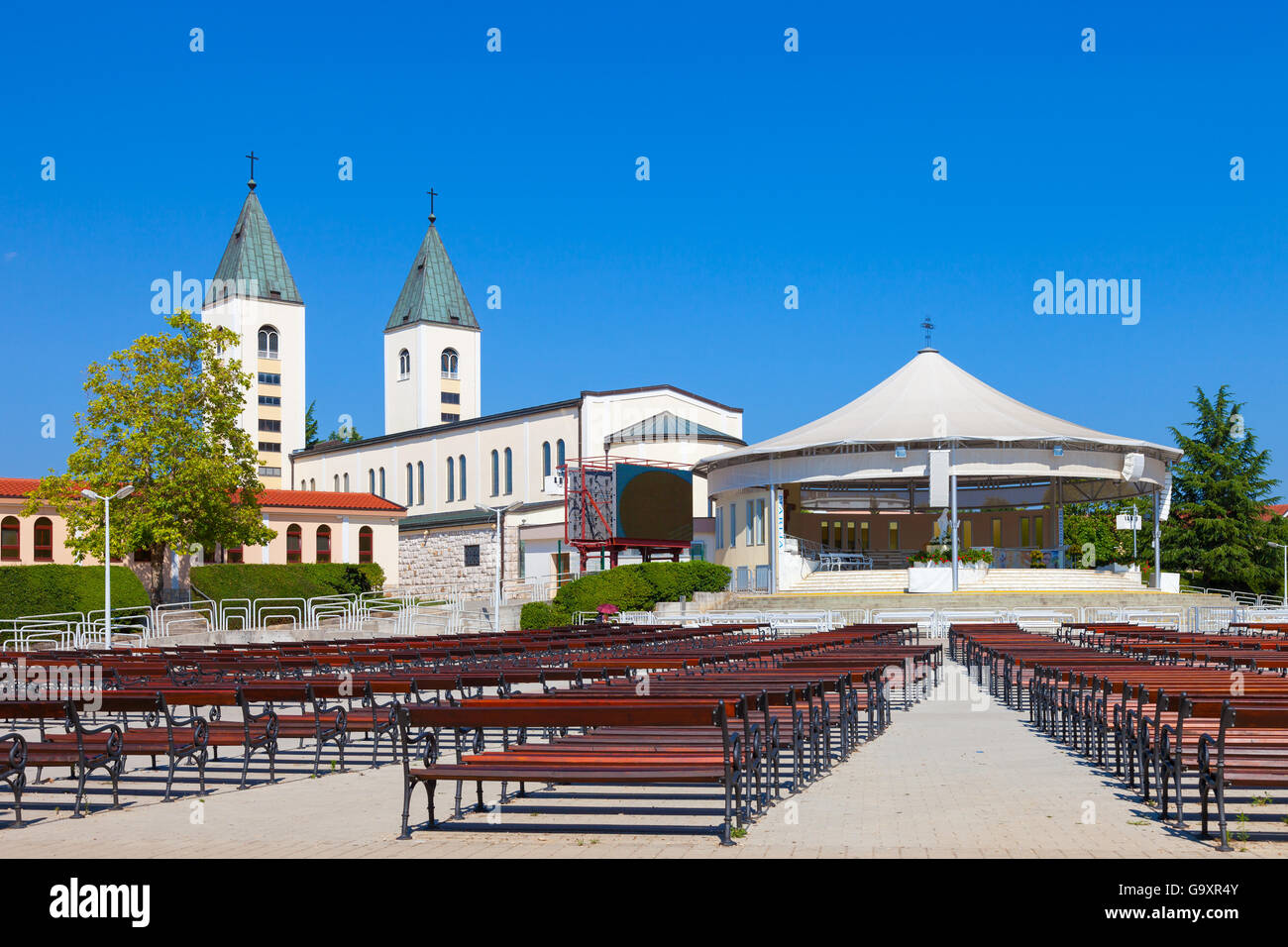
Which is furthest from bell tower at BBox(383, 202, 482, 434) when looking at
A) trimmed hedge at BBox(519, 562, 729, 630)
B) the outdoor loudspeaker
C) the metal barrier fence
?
the outdoor loudspeaker

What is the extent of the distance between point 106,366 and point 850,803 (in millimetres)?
38465

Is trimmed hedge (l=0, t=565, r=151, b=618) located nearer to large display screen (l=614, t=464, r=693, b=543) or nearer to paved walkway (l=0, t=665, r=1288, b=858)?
large display screen (l=614, t=464, r=693, b=543)

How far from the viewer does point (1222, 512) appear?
67.2 metres

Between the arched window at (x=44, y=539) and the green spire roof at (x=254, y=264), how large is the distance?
46.3 m

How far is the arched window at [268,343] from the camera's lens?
9294 centimetres

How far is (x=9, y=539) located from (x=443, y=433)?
102 ft

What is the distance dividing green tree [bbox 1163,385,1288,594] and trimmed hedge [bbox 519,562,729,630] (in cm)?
3422

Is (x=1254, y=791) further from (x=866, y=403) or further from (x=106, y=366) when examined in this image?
(x=866, y=403)

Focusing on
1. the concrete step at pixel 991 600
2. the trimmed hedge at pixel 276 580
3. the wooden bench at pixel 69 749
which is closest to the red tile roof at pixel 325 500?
the trimmed hedge at pixel 276 580

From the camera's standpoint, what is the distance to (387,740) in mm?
14195

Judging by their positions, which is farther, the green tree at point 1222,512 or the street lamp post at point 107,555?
the green tree at point 1222,512

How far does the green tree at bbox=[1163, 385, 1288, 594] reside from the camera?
215 ft

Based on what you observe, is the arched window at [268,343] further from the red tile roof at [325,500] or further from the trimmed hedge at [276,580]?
the trimmed hedge at [276,580]

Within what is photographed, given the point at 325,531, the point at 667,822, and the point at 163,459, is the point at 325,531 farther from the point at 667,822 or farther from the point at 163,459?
the point at 667,822
